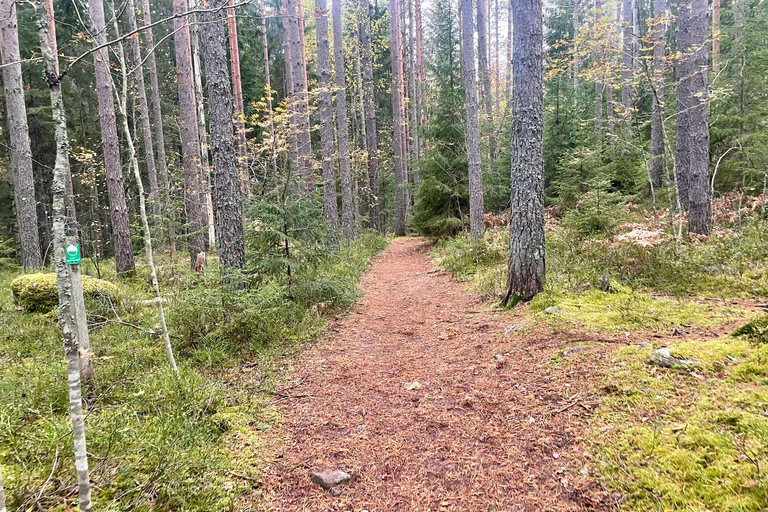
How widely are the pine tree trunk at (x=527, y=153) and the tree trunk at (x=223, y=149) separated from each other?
4354 mm

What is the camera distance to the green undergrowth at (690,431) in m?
1.96

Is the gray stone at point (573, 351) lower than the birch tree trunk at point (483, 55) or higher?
lower

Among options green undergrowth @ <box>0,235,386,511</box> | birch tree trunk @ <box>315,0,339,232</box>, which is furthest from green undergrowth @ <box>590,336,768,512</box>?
birch tree trunk @ <box>315,0,339,232</box>

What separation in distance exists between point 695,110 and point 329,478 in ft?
33.9

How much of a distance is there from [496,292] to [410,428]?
3.95m

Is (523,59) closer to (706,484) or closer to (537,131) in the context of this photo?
(537,131)

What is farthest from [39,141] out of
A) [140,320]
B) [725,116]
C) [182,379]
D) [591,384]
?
[725,116]

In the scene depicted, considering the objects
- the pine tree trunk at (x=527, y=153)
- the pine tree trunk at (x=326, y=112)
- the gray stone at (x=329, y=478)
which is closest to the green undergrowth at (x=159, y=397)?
the gray stone at (x=329, y=478)

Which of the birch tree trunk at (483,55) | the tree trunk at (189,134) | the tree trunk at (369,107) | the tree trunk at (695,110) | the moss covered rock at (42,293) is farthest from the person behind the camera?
the tree trunk at (369,107)

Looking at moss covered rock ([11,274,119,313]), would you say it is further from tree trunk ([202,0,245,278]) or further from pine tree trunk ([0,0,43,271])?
pine tree trunk ([0,0,43,271])

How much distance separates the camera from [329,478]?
104 inches

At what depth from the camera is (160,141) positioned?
54.9 ft

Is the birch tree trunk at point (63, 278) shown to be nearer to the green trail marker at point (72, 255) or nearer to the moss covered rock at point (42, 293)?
the green trail marker at point (72, 255)

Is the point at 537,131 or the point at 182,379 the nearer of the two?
the point at 182,379
